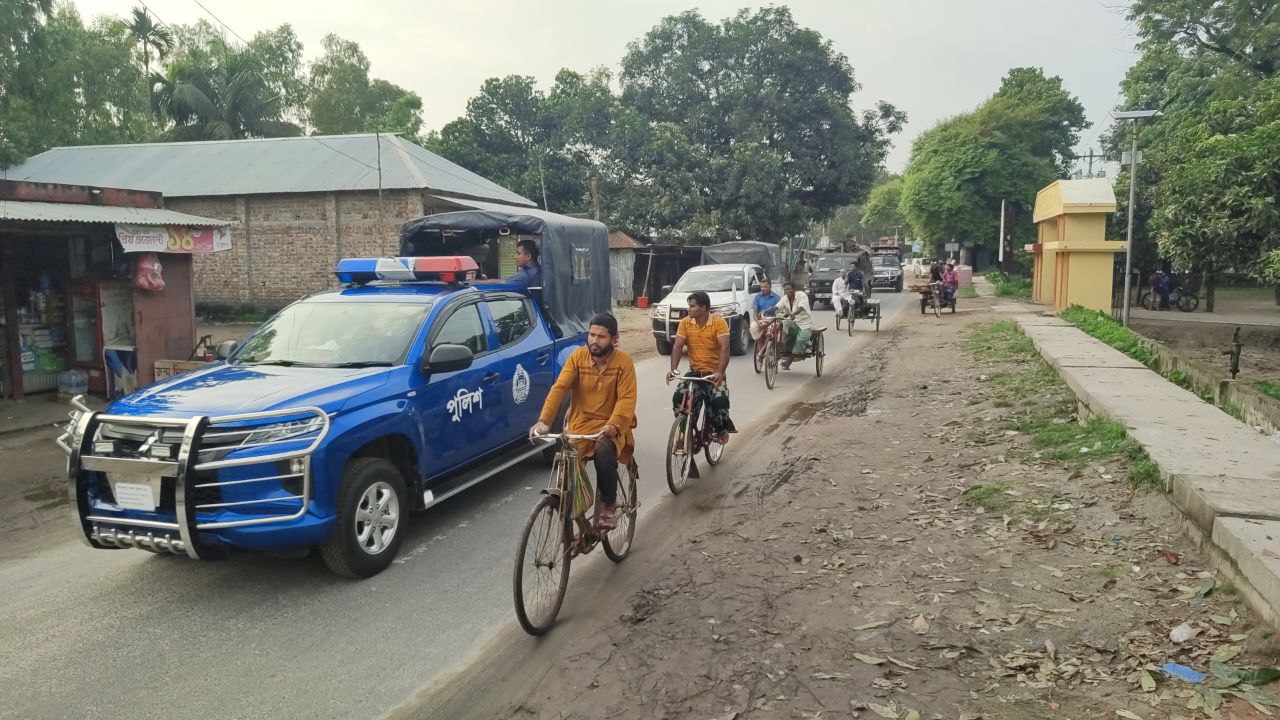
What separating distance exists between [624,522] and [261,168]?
2474 cm

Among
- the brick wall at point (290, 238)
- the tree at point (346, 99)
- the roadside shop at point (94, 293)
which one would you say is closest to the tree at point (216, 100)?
the tree at point (346, 99)

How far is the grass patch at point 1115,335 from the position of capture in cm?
1308

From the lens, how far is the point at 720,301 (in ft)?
52.7

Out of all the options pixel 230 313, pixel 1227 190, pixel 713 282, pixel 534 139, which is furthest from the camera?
pixel 534 139

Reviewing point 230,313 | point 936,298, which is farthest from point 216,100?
point 936,298

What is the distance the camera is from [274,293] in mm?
25125

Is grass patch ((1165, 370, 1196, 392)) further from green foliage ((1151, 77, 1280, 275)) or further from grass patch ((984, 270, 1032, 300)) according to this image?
Answer: grass patch ((984, 270, 1032, 300))

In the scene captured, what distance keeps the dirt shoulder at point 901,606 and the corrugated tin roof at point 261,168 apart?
19.2m

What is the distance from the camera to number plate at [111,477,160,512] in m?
4.45

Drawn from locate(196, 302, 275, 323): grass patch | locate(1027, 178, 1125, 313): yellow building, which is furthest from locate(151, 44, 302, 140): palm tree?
locate(1027, 178, 1125, 313): yellow building

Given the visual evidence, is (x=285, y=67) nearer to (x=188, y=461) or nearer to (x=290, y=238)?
(x=290, y=238)

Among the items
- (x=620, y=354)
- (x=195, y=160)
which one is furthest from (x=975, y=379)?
(x=195, y=160)

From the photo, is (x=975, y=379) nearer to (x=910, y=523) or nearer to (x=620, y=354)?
(x=910, y=523)

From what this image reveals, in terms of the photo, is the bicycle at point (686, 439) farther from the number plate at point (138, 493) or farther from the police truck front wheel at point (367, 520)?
the number plate at point (138, 493)
